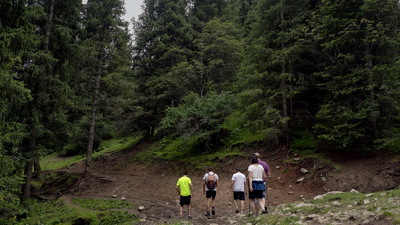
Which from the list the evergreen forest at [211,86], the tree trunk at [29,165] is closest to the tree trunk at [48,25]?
the evergreen forest at [211,86]

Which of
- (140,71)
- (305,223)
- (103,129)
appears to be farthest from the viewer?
(140,71)

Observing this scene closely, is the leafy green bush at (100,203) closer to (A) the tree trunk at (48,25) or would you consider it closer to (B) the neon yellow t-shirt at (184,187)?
(B) the neon yellow t-shirt at (184,187)

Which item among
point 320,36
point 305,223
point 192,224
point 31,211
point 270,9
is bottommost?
point 31,211

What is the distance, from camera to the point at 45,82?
44.0ft

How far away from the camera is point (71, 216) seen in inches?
419

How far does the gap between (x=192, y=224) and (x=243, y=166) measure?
7.57 metres

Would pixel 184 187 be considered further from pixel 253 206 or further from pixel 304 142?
pixel 304 142

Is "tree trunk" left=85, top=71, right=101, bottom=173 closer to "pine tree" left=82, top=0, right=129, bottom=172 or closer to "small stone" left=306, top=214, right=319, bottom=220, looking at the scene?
"pine tree" left=82, top=0, right=129, bottom=172

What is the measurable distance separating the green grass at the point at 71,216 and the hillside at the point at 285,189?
0.74 metres

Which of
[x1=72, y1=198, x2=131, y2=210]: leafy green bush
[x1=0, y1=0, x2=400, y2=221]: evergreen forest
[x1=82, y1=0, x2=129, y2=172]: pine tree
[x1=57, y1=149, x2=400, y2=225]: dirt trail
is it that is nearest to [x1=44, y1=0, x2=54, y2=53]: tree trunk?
[x1=0, y1=0, x2=400, y2=221]: evergreen forest

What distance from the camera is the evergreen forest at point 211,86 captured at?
11.1m

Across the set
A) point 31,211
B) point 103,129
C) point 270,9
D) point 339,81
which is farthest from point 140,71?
point 339,81

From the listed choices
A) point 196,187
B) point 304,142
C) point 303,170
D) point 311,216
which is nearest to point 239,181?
point 311,216

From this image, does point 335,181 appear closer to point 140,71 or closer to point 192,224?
point 192,224
